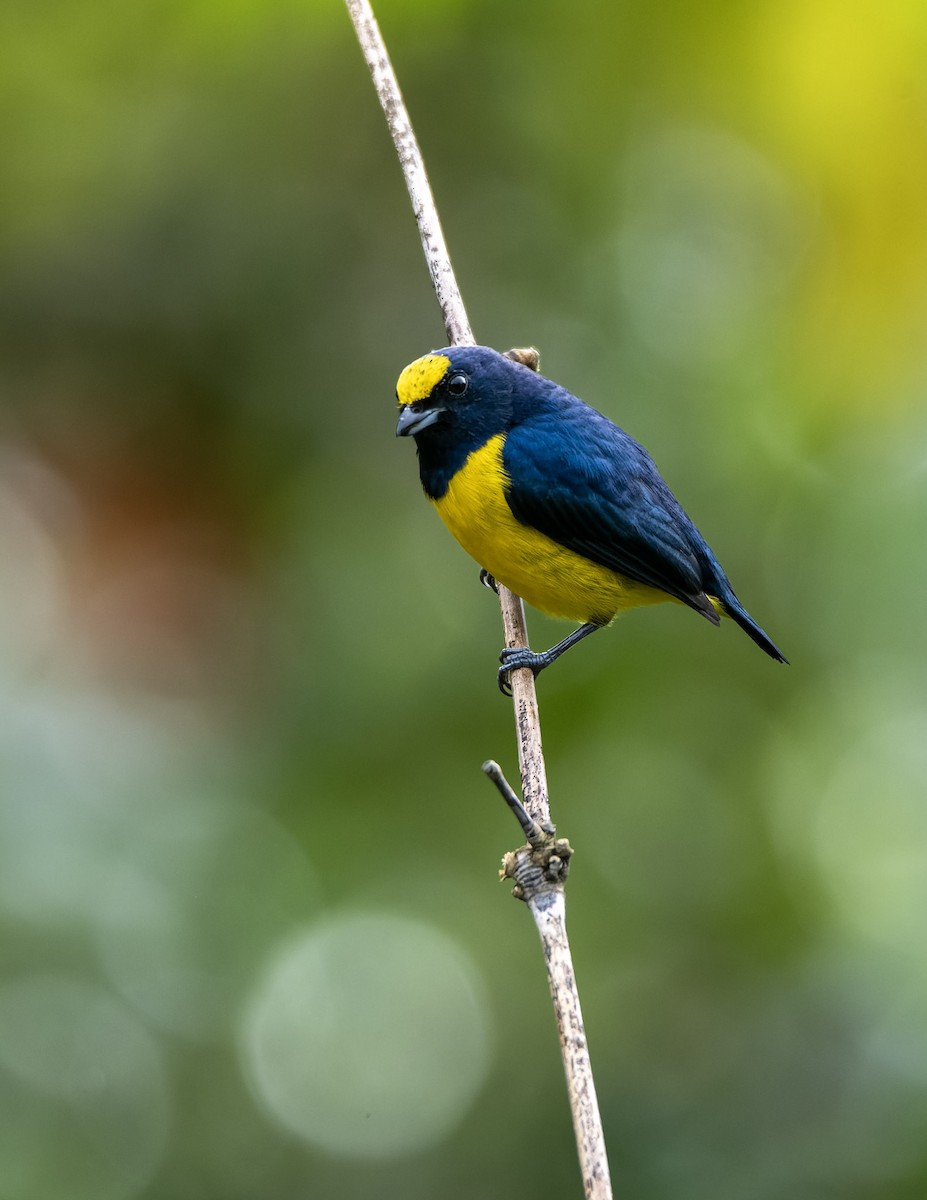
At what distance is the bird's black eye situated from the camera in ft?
12.9

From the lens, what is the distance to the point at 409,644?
16.9 feet

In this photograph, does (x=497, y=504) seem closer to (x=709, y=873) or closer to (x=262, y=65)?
(x=709, y=873)

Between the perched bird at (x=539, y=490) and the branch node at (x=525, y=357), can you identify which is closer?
the perched bird at (x=539, y=490)

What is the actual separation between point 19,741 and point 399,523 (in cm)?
149

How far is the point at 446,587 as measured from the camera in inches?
205

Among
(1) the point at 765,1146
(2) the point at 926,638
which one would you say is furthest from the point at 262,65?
(1) the point at 765,1146

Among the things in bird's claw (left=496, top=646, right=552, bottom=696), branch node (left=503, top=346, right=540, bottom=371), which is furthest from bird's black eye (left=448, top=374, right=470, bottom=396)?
bird's claw (left=496, top=646, right=552, bottom=696)

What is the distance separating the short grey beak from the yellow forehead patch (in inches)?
1.2

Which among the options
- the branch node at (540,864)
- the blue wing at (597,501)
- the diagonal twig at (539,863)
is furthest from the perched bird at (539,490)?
the branch node at (540,864)

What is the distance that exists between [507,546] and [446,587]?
1275 mm

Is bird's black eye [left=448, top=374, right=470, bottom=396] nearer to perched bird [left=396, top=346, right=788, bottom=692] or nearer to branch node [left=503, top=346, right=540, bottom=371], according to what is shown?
perched bird [left=396, top=346, right=788, bottom=692]

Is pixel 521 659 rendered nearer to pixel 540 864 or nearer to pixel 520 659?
pixel 520 659

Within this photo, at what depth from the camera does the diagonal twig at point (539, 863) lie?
232cm

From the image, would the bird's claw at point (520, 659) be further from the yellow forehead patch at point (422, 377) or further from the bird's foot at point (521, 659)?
the yellow forehead patch at point (422, 377)
